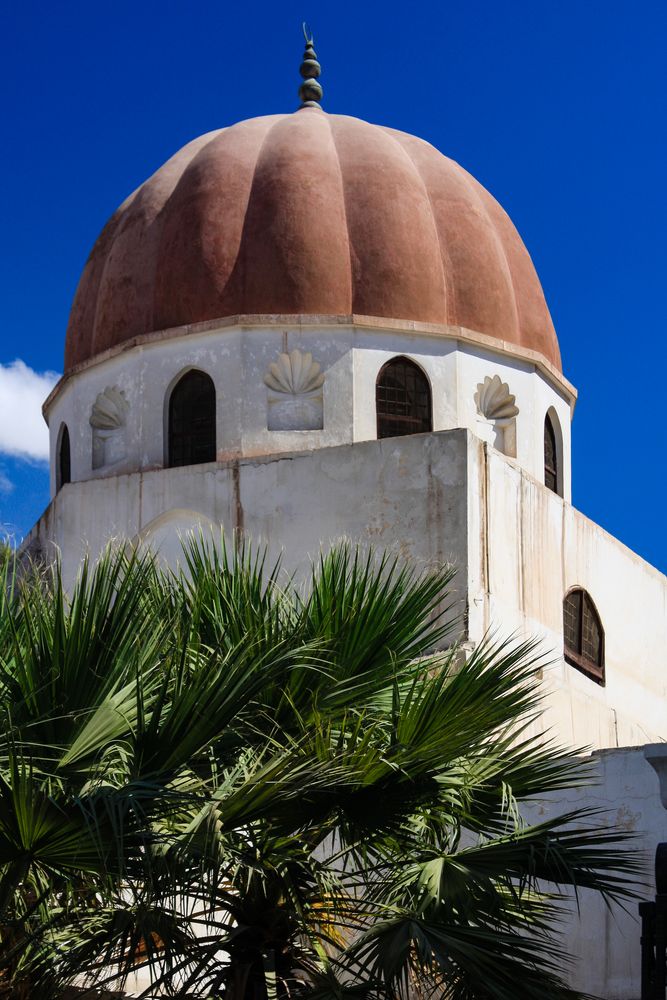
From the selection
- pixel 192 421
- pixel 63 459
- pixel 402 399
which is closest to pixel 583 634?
pixel 402 399

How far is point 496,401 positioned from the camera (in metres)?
14.1

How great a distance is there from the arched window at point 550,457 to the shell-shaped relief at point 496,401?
29.4 inches

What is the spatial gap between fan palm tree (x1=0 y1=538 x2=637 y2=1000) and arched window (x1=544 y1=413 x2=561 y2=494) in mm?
7119

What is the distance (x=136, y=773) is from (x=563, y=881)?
2140 mm

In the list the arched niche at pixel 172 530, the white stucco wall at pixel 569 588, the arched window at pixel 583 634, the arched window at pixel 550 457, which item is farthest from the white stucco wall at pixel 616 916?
the arched window at pixel 550 457

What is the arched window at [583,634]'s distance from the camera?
13.4 m

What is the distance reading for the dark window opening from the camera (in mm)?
14828

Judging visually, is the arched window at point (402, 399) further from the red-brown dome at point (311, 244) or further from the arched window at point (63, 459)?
the arched window at point (63, 459)

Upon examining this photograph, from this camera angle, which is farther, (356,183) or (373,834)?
(356,183)

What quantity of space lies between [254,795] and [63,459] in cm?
946

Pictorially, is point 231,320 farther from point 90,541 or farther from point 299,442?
point 90,541

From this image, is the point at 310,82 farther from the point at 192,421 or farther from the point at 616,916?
the point at 616,916

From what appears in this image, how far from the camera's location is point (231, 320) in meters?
13.5

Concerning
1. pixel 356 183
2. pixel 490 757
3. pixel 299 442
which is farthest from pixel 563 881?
pixel 356 183
